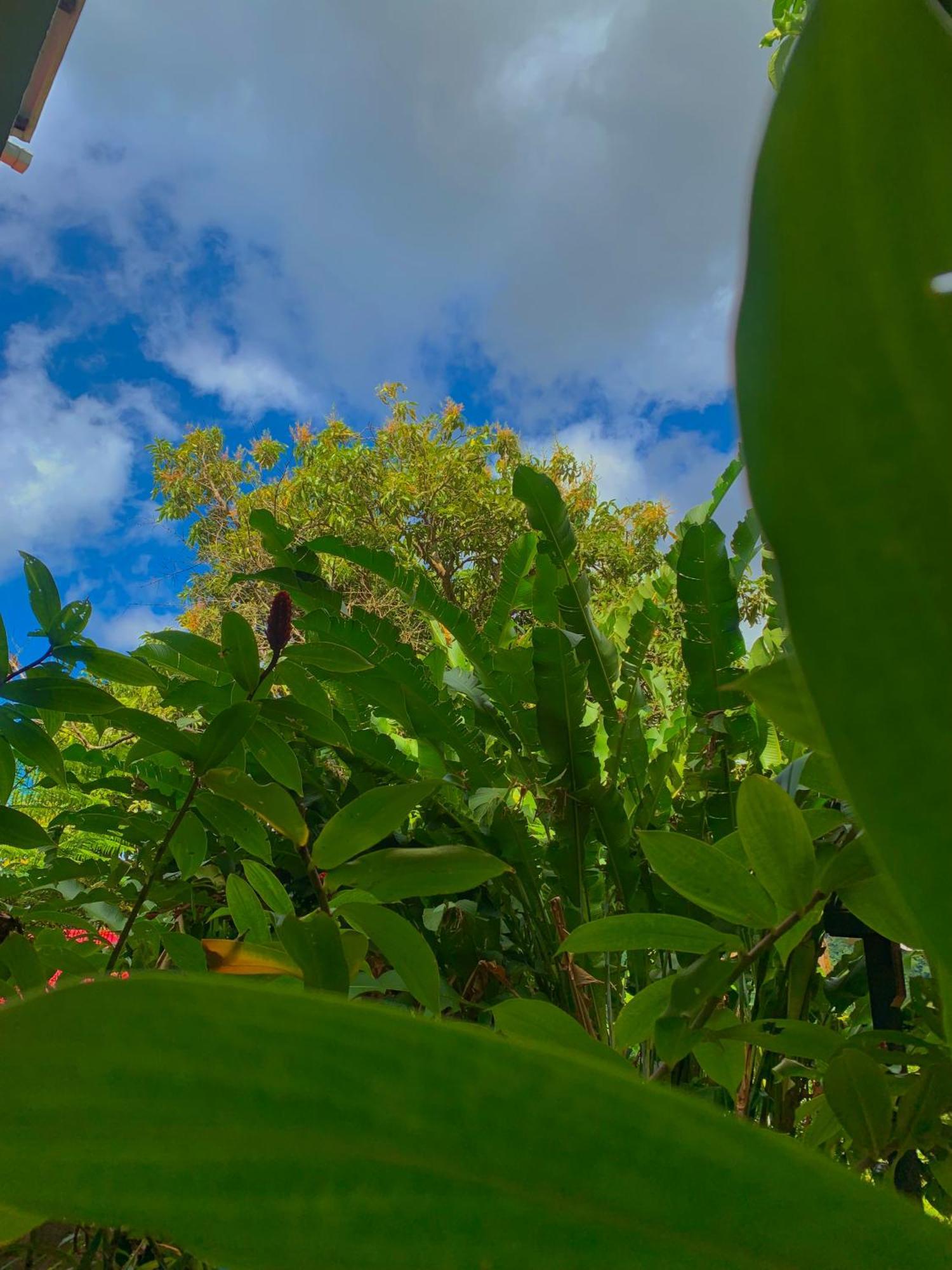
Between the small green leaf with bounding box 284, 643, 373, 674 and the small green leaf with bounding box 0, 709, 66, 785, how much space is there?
104 mm

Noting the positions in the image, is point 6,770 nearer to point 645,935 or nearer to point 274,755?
point 274,755

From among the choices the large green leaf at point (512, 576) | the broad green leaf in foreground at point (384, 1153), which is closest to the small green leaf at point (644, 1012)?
the broad green leaf in foreground at point (384, 1153)

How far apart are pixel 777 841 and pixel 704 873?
0.08 ft

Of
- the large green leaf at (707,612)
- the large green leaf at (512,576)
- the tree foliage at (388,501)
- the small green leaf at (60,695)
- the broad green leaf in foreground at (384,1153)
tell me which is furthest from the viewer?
the tree foliage at (388,501)

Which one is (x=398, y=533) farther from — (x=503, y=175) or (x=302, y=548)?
(x=503, y=175)

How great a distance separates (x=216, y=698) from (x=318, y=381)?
1933cm

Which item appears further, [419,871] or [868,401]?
[419,871]

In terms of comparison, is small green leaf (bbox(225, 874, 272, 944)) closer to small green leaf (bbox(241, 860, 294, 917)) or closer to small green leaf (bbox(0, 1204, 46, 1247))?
small green leaf (bbox(241, 860, 294, 917))

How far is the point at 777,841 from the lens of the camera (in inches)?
7.9

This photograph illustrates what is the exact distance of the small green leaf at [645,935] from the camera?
0.76ft

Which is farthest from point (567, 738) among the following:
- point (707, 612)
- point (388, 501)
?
point (388, 501)

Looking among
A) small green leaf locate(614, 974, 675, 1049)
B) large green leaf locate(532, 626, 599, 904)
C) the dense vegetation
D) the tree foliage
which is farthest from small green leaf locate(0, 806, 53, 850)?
the tree foliage

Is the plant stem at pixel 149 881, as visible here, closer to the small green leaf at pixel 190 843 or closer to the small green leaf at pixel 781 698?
the small green leaf at pixel 190 843

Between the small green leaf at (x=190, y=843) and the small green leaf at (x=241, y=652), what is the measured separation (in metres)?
0.09
